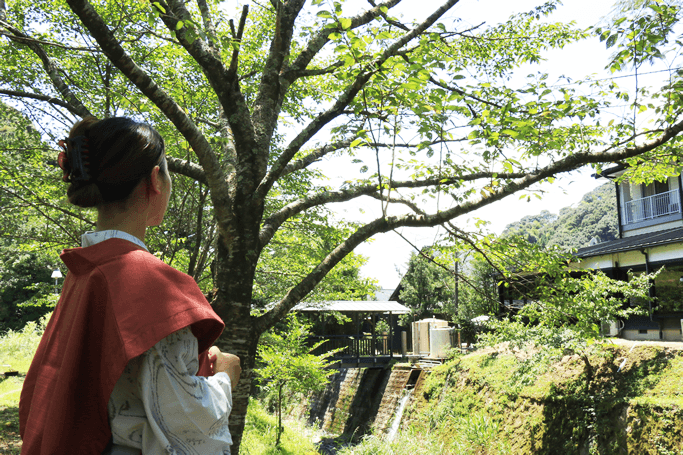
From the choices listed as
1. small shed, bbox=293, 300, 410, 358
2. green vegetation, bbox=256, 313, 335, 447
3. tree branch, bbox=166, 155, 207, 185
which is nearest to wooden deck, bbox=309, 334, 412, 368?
small shed, bbox=293, 300, 410, 358

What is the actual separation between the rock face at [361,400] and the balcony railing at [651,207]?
11.5m

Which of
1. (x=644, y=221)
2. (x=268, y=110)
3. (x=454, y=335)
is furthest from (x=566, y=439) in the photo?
(x=644, y=221)

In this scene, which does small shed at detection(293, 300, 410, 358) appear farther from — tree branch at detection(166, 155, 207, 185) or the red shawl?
the red shawl

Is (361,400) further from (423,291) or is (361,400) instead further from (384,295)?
(384,295)

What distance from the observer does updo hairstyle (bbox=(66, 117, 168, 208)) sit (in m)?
1.20

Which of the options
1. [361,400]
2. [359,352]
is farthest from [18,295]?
[361,400]

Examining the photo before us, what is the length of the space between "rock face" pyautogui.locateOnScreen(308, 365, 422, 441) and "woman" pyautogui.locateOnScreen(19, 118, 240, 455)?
1443cm

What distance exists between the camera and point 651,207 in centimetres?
1828

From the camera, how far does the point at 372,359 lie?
733 inches

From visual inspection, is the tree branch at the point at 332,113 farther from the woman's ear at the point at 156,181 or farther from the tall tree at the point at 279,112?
the woman's ear at the point at 156,181

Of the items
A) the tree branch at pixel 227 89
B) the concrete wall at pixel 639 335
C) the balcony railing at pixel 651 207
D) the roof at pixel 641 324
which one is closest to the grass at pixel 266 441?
the tree branch at pixel 227 89

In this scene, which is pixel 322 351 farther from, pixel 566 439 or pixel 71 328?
pixel 71 328

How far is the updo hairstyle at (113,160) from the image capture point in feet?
3.94

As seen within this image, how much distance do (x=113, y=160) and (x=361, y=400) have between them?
17.5 metres
